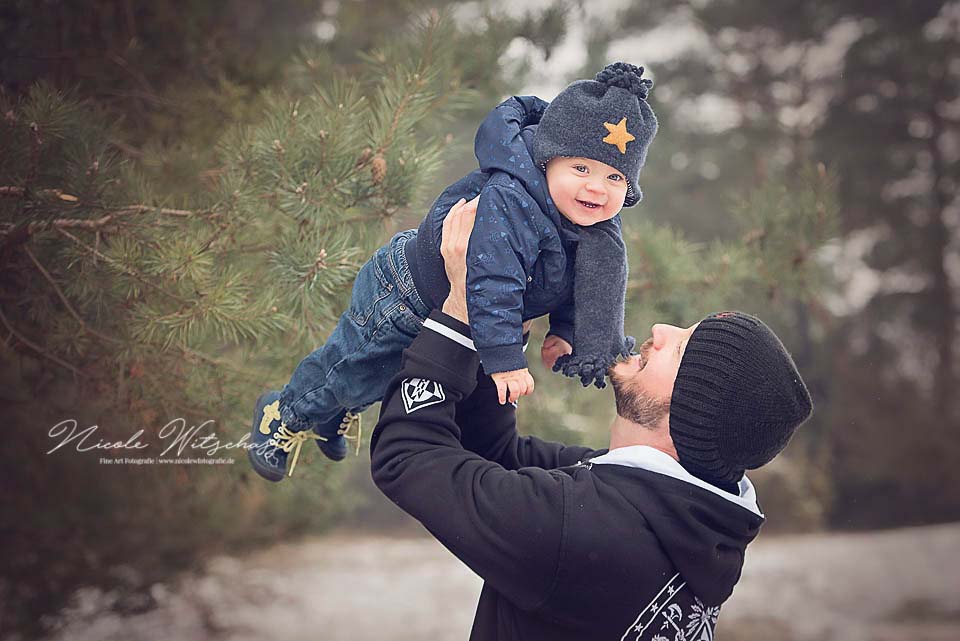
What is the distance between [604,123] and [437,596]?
479cm

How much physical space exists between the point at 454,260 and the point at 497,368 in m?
0.20

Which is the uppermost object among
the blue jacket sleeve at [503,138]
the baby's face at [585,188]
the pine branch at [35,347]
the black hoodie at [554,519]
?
the blue jacket sleeve at [503,138]

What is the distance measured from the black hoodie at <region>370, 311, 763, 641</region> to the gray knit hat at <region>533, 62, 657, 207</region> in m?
0.34

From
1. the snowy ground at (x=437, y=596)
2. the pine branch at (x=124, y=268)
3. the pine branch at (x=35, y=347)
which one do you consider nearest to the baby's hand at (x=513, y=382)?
the pine branch at (x=124, y=268)

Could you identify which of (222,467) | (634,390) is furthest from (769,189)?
(222,467)

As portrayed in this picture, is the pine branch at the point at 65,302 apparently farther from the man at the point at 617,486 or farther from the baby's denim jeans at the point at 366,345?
the man at the point at 617,486

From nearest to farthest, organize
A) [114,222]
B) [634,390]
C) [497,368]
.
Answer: [497,368] → [634,390] → [114,222]

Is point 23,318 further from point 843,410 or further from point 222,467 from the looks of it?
point 843,410

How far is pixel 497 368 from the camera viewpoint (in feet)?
4.35

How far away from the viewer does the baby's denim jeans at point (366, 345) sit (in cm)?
151

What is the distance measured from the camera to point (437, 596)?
566cm

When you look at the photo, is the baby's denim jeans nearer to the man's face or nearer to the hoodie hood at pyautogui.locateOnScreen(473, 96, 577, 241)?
the hoodie hood at pyautogui.locateOnScreen(473, 96, 577, 241)

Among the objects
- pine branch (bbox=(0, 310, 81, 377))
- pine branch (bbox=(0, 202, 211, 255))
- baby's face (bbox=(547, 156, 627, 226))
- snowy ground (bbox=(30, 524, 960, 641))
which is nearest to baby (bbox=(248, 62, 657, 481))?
baby's face (bbox=(547, 156, 627, 226))

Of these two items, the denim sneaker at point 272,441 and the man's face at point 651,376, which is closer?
the man's face at point 651,376
